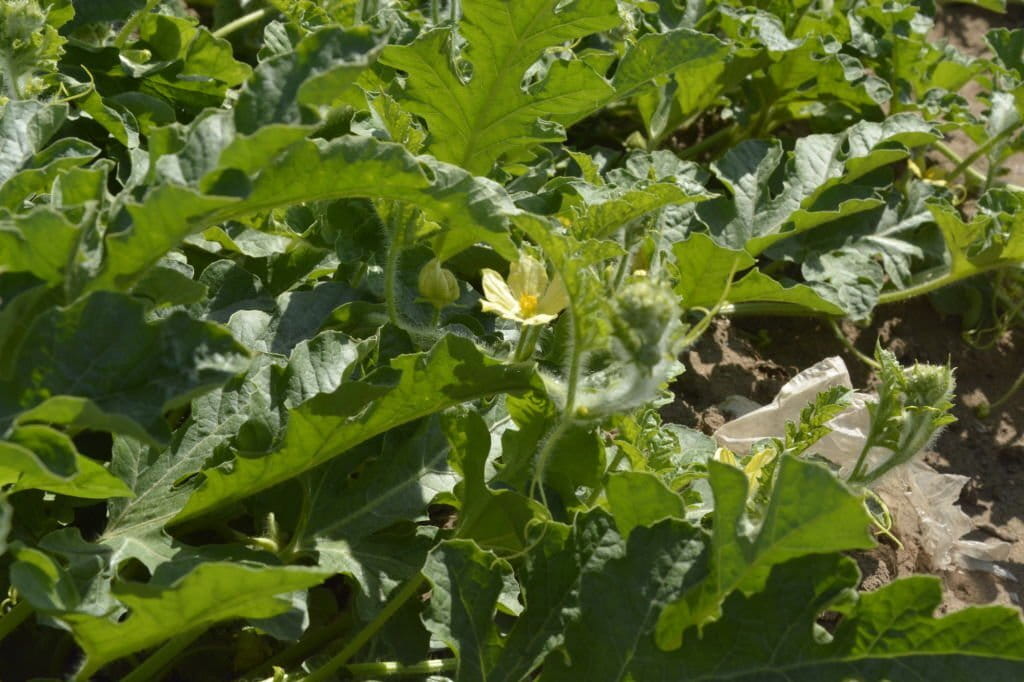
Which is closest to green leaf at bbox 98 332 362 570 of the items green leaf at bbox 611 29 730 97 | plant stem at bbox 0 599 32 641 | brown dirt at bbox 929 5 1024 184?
plant stem at bbox 0 599 32 641

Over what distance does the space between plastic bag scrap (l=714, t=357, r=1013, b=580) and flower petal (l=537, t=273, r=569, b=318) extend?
0.89 m

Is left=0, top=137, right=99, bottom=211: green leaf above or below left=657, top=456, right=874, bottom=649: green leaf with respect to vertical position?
above

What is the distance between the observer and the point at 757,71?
12.5ft

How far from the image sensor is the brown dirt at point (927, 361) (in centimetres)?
300

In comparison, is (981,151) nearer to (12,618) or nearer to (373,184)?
(373,184)

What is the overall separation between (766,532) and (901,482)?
4.29 feet

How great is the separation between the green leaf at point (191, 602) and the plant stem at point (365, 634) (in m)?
0.42

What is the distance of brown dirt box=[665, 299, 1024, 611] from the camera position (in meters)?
3.00

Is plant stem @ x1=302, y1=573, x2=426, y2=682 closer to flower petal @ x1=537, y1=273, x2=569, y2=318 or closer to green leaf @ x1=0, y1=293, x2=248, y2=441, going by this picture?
flower petal @ x1=537, y1=273, x2=569, y2=318

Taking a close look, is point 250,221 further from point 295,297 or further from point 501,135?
point 501,135

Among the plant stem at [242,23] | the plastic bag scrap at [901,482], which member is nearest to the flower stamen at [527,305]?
the plastic bag scrap at [901,482]

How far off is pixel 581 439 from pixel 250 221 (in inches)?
40.1

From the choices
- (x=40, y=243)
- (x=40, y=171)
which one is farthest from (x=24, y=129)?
(x=40, y=243)

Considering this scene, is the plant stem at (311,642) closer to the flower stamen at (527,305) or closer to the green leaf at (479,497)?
the green leaf at (479,497)
